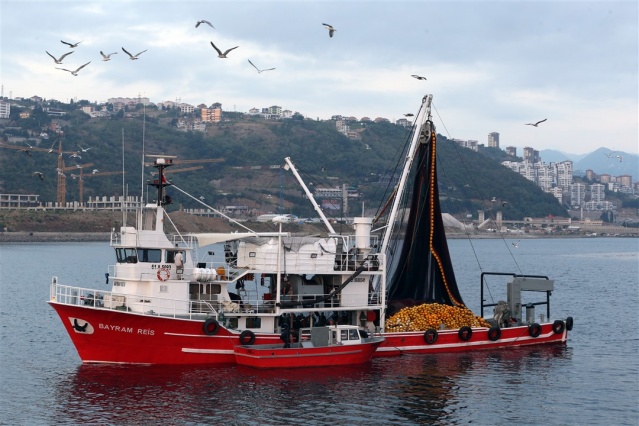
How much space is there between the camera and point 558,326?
48094 mm

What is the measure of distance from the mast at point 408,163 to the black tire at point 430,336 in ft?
13.9

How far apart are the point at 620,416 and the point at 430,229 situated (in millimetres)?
15063

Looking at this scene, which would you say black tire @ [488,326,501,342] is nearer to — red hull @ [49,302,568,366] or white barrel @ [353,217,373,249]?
white barrel @ [353,217,373,249]

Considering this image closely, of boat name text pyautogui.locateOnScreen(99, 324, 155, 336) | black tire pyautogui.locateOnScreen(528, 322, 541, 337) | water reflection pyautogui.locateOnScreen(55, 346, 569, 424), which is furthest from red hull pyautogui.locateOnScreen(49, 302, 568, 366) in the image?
black tire pyautogui.locateOnScreen(528, 322, 541, 337)

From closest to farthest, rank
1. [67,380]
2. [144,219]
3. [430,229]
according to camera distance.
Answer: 1. [67,380]
2. [144,219]
3. [430,229]

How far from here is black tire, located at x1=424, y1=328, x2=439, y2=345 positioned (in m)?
43.2

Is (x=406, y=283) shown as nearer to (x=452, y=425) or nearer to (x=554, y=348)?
(x=554, y=348)

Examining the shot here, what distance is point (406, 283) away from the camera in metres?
46.2

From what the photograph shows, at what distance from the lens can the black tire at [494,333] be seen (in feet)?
148

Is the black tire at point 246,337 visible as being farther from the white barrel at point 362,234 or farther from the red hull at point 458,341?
the white barrel at point 362,234

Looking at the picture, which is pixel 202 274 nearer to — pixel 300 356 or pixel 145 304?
pixel 145 304

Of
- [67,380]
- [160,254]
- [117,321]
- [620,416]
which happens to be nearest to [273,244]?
[160,254]

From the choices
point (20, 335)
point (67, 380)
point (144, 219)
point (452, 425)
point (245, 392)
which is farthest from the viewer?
point (20, 335)

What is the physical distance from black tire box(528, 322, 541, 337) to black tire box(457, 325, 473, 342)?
3.88 meters
